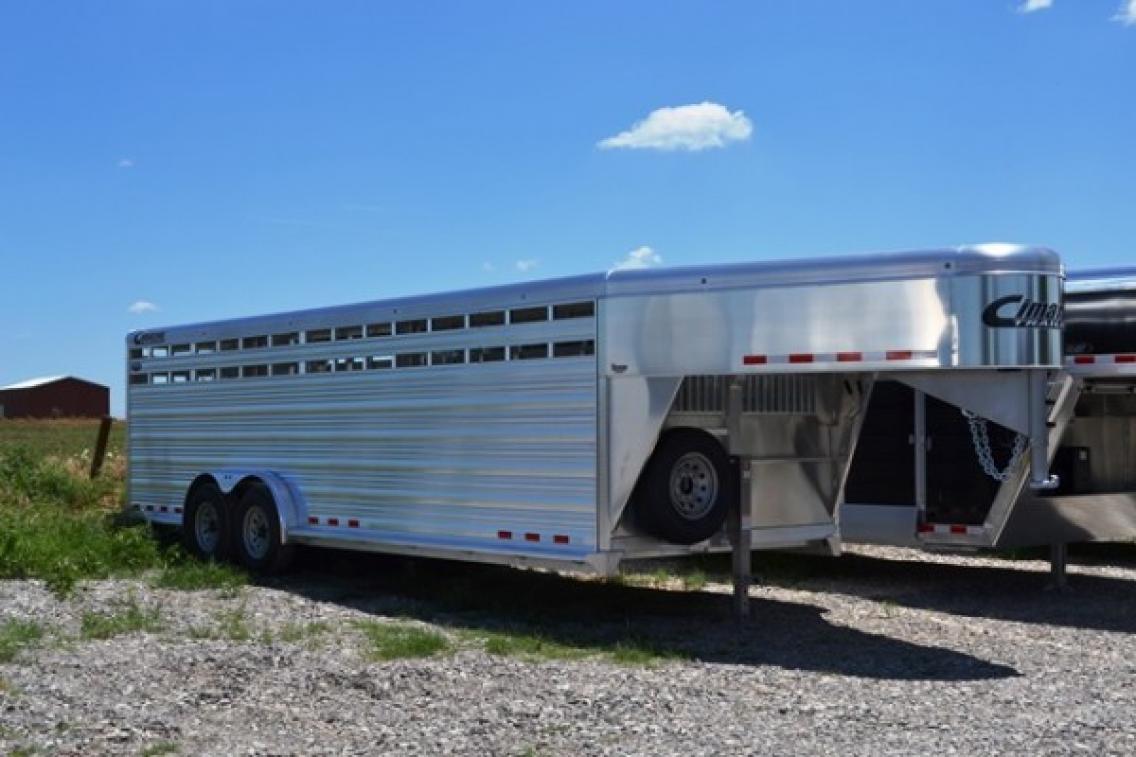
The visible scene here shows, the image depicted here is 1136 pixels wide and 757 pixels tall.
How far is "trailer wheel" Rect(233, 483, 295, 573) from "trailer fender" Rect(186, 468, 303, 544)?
7 cm

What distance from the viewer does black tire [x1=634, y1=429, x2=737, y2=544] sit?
9.13 meters

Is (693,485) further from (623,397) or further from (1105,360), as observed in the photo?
(1105,360)

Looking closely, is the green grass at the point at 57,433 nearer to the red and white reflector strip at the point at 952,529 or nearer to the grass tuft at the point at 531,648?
the red and white reflector strip at the point at 952,529

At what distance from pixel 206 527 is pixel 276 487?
1.52 m

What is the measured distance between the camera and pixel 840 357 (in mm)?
8484

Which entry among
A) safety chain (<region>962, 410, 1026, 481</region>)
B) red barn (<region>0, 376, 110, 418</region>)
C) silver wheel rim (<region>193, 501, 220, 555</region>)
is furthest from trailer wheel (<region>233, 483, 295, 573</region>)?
red barn (<region>0, 376, 110, 418</region>)

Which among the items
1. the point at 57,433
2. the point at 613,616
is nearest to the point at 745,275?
the point at 613,616

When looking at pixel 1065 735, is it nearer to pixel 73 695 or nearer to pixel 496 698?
pixel 496 698

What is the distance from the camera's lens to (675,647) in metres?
8.82

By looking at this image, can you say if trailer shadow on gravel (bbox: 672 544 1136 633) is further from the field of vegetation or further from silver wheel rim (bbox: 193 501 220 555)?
the field of vegetation

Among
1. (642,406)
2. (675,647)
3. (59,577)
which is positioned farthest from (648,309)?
(59,577)

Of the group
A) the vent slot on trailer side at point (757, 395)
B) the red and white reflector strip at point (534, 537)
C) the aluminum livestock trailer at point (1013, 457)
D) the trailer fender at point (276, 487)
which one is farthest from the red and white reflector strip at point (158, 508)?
the aluminum livestock trailer at point (1013, 457)

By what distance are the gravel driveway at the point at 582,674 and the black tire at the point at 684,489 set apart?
0.73 meters

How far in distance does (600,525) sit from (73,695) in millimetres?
3410
